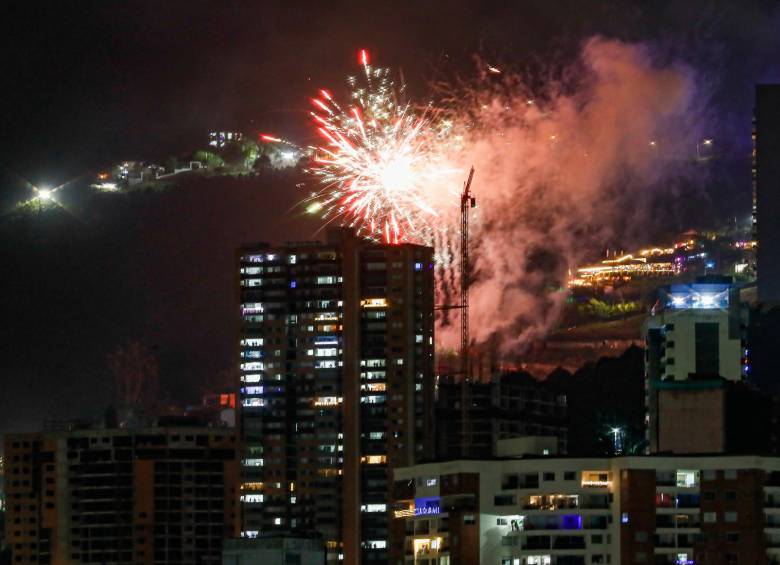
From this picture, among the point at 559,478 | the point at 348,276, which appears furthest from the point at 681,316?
the point at 559,478

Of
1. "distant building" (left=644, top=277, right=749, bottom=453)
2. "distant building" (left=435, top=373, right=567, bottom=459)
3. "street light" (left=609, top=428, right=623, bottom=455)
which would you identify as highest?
"distant building" (left=644, top=277, right=749, bottom=453)

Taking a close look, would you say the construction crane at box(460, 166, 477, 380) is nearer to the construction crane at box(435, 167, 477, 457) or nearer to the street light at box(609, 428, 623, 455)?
the construction crane at box(435, 167, 477, 457)

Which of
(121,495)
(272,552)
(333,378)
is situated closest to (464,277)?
(333,378)

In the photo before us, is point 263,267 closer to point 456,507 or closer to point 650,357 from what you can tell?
point 650,357

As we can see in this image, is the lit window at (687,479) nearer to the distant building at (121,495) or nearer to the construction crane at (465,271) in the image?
the construction crane at (465,271)

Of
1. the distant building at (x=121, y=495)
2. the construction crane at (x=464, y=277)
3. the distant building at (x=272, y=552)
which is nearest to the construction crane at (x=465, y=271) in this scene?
the construction crane at (x=464, y=277)

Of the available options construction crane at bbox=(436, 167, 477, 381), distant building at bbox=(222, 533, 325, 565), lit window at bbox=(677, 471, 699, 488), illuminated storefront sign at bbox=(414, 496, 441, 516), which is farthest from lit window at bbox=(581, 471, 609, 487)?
construction crane at bbox=(436, 167, 477, 381)
